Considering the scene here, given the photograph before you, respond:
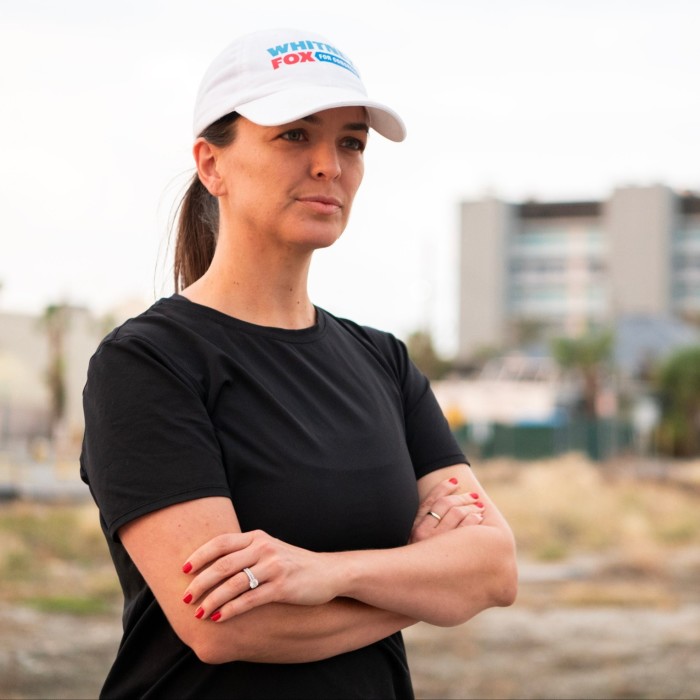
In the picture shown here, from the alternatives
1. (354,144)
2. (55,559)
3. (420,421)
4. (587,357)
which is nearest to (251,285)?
(354,144)

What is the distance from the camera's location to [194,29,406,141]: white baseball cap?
1775 millimetres

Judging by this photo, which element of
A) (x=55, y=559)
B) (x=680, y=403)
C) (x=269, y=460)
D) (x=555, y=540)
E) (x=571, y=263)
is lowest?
(x=555, y=540)

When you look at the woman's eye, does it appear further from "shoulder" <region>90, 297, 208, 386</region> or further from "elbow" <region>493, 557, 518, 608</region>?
"elbow" <region>493, 557, 518, 608</region>

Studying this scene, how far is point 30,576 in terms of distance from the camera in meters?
10.8

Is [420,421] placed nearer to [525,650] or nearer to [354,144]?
[354,144]

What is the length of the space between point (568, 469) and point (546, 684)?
54.1 ft

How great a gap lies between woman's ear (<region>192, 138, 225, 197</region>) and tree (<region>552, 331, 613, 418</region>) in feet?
120

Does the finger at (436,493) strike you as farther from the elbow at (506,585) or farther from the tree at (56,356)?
the tree at (56,356)

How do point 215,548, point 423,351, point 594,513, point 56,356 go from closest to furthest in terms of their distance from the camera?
1. point 215,548
2. point 56,356
3. point 594,513
4. point 423,351

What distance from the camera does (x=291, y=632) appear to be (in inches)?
66.0

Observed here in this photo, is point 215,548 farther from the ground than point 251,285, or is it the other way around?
point 251,285

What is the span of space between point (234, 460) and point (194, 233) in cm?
60

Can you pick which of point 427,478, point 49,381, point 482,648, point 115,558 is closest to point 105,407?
point 115,558

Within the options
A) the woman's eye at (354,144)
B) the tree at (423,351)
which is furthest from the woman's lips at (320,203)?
the tree at (423,351)
